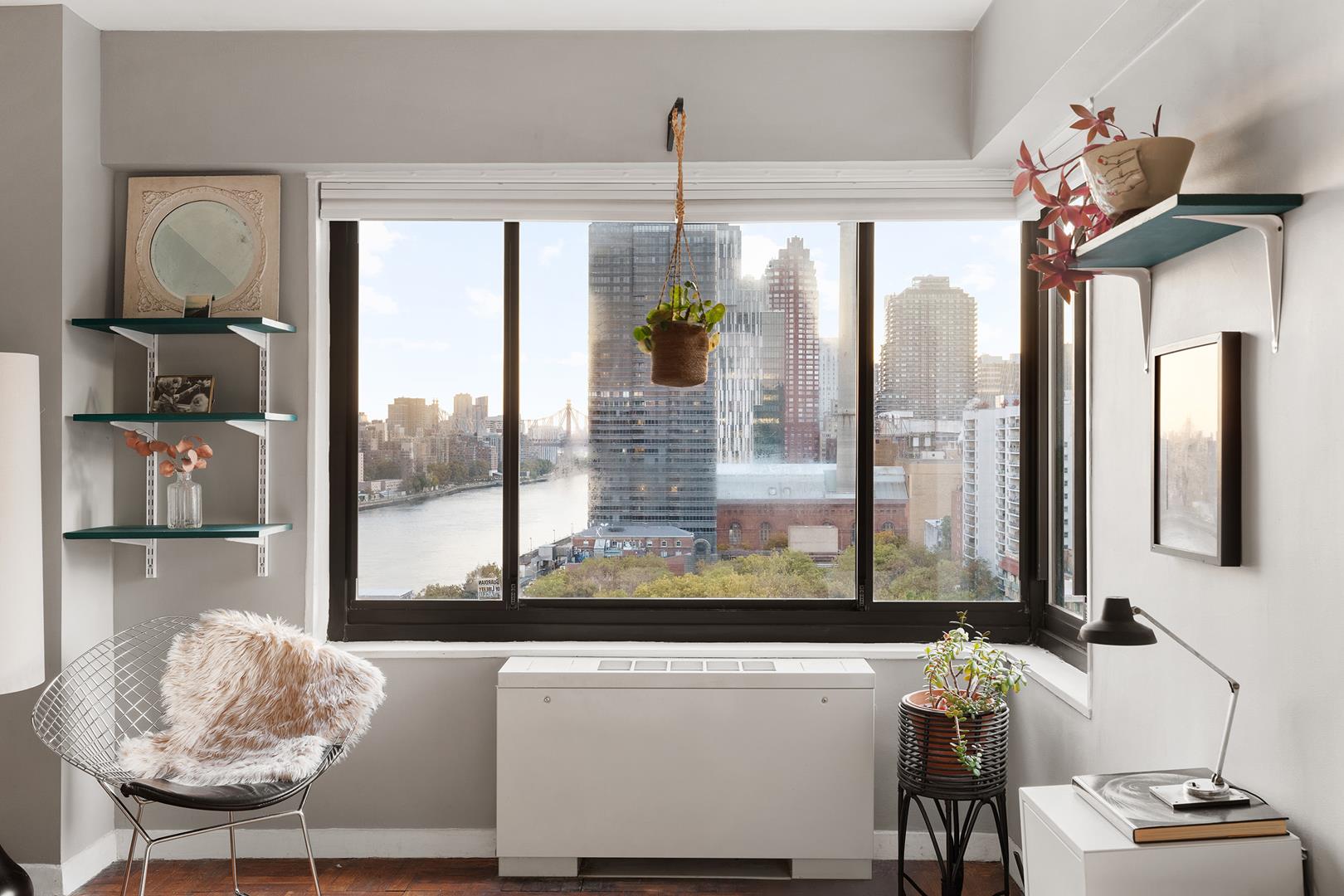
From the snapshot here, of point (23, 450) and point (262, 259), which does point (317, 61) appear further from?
point (23, 450)

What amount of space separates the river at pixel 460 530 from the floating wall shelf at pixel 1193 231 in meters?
1.85

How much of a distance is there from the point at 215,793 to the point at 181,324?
144 cm

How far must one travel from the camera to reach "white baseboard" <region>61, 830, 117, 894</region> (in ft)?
9.06

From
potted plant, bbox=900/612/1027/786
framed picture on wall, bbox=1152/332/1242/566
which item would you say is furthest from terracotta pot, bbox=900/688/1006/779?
framed picture on wall, bbox=1152/332/1242/566

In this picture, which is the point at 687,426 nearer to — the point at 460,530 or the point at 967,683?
the point at 460,530

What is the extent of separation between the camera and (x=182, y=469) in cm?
287

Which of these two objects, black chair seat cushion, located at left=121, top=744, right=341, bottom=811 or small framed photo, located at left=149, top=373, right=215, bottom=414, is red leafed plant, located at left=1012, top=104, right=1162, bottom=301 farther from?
small framed photo, located at left=149, top=373, right=215, bottom=414

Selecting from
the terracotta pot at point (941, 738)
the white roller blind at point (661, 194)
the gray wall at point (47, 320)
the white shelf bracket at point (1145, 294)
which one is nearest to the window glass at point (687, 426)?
the white roller blind at point (661, 194)

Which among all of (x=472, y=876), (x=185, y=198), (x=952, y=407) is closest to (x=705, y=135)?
(x=952, y=407)

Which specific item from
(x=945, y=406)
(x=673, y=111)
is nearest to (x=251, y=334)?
(x=673, y=111)

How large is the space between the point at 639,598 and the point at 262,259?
1719mm

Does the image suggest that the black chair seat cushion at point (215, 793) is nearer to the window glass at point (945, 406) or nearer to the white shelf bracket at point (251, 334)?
the white shelf bracket at point (251, 334)

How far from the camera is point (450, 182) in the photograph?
3.05 metres

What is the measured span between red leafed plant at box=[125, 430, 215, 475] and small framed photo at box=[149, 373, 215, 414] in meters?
0.11
